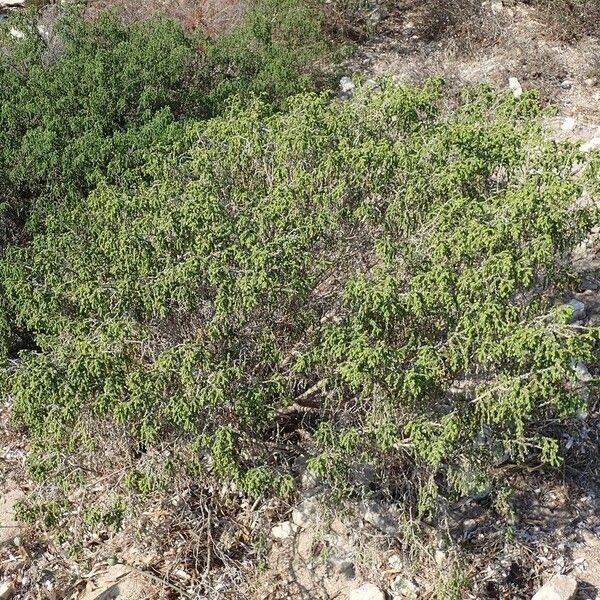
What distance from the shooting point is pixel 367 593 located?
4.49 m

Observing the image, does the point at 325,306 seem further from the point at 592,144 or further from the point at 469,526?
the point at 592,144

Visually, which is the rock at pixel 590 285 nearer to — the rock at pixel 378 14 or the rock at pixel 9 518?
the rock at pixel 9 518

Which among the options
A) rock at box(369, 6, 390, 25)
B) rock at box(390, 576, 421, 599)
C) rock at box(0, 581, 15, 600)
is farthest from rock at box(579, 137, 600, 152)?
rock at box(0, 581, 15, 600)

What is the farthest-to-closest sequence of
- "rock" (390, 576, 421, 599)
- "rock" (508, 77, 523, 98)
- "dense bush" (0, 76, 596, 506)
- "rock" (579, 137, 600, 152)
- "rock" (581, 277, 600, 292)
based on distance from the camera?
"rock" (508, 77, 523, 98) < "rock" (579, 137, 600, 152) < "rock" (581, 277, 600, 292) < "rock" (390, 576, 421, 599) < "dense bush" (0, 76, 596, 506)

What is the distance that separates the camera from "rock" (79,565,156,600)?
466 centimetres

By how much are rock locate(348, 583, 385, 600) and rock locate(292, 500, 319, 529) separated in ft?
1.63

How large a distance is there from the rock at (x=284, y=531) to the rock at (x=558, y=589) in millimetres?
1491

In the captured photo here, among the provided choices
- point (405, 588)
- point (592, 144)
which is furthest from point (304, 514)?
point (592, 144)

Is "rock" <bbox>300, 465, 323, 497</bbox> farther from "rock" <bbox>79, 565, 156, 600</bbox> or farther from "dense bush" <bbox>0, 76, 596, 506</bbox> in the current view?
"rock" <bbox>79, 565, 156, 600</bbox>

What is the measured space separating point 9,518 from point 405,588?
2748 millimetres

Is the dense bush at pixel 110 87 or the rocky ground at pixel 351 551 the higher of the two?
the dense bush at pixel 110 87

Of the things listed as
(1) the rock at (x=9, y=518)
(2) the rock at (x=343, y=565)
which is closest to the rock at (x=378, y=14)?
(1) the rock at (x=9, y=518)

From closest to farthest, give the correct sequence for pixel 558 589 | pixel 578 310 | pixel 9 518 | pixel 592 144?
pixel 558 589 → pixel 9 518 → pixel 578 310 → pixel 592 144

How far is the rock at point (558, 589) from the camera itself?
4.38m
